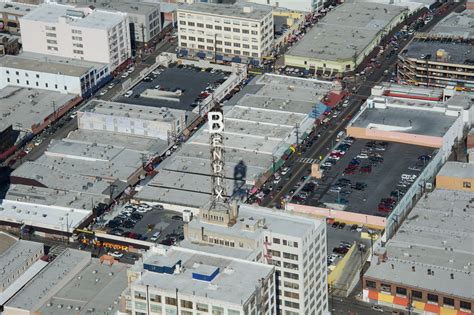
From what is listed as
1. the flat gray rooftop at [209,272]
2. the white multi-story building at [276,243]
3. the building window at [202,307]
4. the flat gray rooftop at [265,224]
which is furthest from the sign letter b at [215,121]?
the building window at [202,307]

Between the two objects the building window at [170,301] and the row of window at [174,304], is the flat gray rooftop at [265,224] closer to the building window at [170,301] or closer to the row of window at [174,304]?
the row of window at [174,304]

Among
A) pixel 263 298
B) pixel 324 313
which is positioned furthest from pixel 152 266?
pixel 324 313

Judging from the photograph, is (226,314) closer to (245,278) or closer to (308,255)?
(245,278)

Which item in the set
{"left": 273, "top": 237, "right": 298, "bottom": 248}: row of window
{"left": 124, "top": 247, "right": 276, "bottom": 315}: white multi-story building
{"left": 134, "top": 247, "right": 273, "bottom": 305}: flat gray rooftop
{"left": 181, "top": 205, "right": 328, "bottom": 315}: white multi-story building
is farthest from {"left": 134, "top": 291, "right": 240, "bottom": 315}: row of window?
{"left": 273, "top": 237, "right": 298, "bottom": 248}: row of window

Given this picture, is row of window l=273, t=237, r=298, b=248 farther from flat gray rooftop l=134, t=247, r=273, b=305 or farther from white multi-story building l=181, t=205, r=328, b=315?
flat gray rooftop l=134, t=247, r=273, b=305

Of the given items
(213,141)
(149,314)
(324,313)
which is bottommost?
(324,313)

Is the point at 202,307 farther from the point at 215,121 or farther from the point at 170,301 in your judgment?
the point at 215,121
